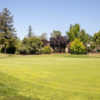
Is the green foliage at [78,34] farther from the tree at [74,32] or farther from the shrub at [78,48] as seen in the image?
the shrub at [78,48]

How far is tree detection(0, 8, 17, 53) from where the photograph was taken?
46125 mm

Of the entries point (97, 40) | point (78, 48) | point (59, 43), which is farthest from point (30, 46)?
point (97, 40)

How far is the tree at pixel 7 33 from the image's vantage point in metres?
46.1

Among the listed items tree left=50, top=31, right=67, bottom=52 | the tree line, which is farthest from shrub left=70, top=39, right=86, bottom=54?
tree left=50, top=31, right=67, bottom=52

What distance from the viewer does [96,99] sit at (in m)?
4.20

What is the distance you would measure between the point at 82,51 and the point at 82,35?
13844mm

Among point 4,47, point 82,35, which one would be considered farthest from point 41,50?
point 82,35

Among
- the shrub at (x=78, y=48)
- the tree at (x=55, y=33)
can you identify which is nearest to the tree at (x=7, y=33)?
the shrub at (x=78, y=48)

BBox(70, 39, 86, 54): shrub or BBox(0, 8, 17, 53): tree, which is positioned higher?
BBox(0, 8, 17, 53): tree

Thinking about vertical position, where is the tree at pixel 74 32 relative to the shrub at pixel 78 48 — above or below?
above

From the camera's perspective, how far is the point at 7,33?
158ft

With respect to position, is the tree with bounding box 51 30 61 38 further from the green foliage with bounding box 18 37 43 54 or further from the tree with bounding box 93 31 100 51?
the green foliage with bounding box 18 37 43 54

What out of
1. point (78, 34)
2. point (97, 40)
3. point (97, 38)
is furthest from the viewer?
point (78, 34)

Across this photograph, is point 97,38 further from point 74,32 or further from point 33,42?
point 33,42
